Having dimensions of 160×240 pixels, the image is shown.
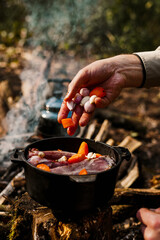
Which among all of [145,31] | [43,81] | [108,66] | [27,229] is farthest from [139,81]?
[145,31]

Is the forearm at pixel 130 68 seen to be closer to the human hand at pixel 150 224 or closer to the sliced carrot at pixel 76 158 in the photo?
the sliced carrot at pixel 76 158

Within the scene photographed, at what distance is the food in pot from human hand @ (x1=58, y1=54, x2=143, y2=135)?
32 cm

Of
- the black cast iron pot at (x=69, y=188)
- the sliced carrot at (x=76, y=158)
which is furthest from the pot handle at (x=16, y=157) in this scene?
the sliced carrot at (x=76, y=158)

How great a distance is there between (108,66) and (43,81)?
2.62 meters

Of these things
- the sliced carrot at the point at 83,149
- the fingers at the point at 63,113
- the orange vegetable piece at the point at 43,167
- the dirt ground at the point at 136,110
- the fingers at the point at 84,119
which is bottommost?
the dirt ground at the point at 136,110

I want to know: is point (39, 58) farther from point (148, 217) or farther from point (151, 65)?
point (148, 217)

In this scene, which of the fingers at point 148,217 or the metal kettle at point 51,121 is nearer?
the fingers at point 148,217

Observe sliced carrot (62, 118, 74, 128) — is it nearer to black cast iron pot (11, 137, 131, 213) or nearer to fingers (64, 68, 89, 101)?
fingers (64, 68, 89, 101)

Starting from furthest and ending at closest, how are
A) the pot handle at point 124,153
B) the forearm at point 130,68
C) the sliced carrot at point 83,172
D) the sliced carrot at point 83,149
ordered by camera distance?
the forearm at point 130,68
the sliced carrot at point 83,149
the pot handle at point 124,153
the sliced carrot at point 83,172

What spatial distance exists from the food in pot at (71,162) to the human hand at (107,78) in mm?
323

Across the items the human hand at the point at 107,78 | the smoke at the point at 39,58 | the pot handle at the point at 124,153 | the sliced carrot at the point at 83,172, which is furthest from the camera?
the smoke at the point at 39,58

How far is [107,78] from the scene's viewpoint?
8.21 ft

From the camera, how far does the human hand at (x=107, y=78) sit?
7.41 ft

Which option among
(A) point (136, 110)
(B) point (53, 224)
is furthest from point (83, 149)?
(A) point (136, 110)
